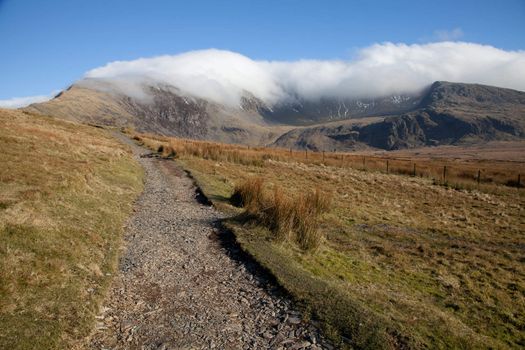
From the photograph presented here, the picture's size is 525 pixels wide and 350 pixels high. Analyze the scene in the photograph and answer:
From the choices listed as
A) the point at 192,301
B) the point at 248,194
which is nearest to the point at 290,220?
the point at 192,301

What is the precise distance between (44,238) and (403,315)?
9007 mm

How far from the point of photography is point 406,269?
14781mm

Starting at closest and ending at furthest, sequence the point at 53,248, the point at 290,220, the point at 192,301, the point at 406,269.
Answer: the point at 192,301
the point at 53,248
the point at 290,220
the point at 406,269

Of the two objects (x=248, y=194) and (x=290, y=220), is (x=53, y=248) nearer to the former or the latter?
(x=290, y=220)

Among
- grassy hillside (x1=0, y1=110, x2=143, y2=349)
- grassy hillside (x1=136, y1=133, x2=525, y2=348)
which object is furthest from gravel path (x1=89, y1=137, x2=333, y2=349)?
grassy hillside (x1=136, y1=133, x2=525, y2=348)

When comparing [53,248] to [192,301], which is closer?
[192,301]

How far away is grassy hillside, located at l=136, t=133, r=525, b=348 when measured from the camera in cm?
834

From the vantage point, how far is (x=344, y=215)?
932 inches

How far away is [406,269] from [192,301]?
9106mm

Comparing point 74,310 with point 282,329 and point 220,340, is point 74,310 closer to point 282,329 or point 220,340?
point 220,340

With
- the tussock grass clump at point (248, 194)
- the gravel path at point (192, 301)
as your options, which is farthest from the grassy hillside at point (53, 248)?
the tussock grass clump at point (248, 194)

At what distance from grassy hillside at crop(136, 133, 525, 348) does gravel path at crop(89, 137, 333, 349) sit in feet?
2.26

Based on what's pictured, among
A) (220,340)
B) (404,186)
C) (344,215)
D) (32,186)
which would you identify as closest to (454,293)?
(220,340)

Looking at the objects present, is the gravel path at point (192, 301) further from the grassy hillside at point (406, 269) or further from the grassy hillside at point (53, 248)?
the grassy hillside at point (406, 269)
